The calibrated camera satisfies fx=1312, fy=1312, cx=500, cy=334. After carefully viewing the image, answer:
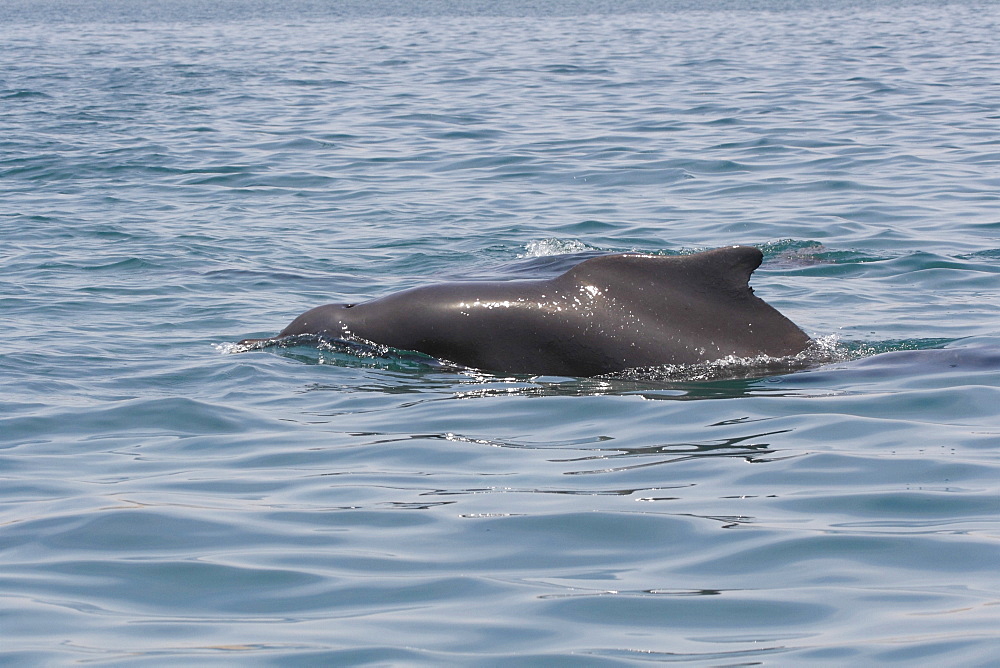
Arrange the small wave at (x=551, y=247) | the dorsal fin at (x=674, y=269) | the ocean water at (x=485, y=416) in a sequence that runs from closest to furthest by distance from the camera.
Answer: the ocean water at (x=485, y=416)
the dorsal fin at (x=674, y=269)
the small wave at (x=551, y=247)

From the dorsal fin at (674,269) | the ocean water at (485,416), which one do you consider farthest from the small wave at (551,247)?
the dorsal fin at (674,269)

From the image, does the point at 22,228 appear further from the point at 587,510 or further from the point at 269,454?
the point at 587,510

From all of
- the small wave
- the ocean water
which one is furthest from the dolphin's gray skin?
the small wave

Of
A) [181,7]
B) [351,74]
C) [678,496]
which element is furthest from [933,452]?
[181,7]

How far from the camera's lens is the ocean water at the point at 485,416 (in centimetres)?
461

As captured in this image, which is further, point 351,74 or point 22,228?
point 351,74

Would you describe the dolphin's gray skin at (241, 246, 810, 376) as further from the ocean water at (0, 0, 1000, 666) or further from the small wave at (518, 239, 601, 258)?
the small wave at (518, 239, 601, 258)

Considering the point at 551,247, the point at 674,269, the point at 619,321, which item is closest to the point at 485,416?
the point at 619,321

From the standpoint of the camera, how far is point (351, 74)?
1220 inches

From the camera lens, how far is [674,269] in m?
8.53

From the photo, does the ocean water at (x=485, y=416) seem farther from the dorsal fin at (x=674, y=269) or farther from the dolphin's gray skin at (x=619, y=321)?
the dorsal fin at (x=674, y=269)

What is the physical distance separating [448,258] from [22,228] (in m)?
5.11

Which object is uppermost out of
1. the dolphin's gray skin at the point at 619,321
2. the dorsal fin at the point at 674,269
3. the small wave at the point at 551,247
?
the dorsal fin at the point at 674,269

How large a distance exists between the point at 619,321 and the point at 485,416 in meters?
1.33
